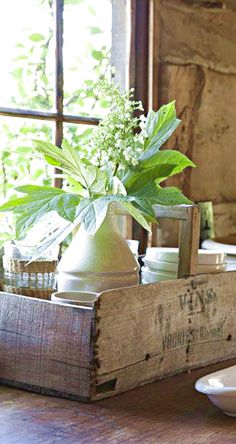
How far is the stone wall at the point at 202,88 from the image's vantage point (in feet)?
6.08

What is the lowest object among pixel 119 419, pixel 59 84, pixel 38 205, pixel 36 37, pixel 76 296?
pixel 119 419

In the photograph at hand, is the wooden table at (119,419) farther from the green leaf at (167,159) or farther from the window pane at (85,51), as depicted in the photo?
the window pane at (85,51)

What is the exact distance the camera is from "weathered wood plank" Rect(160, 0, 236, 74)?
1.84m

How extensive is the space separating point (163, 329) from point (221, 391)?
21 cm

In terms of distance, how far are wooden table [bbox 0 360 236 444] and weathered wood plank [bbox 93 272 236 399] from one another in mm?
45

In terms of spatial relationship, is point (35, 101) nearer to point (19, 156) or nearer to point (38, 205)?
point (19, 156)

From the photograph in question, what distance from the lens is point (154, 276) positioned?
1343 millimetres

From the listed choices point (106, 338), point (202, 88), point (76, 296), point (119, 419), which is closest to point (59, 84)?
point (202, 88)

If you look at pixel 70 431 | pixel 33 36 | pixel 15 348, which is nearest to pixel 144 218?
pixel 15 348

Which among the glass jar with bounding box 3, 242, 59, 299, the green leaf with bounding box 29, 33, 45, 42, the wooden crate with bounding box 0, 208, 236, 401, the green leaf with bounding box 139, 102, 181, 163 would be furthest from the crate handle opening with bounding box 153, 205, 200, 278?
the green leaf with bounding box 29, 33, 45, 42

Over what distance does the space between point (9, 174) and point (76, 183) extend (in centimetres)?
46

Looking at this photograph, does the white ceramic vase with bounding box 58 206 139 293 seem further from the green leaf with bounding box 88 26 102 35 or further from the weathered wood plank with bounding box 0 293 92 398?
the green leaf with bounding box 88 26 102 35

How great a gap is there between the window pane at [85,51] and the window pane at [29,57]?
42 mm

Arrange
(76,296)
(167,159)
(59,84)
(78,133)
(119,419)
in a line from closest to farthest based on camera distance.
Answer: (119,419), (76,296), (167,159), (59,84), (78,133)
